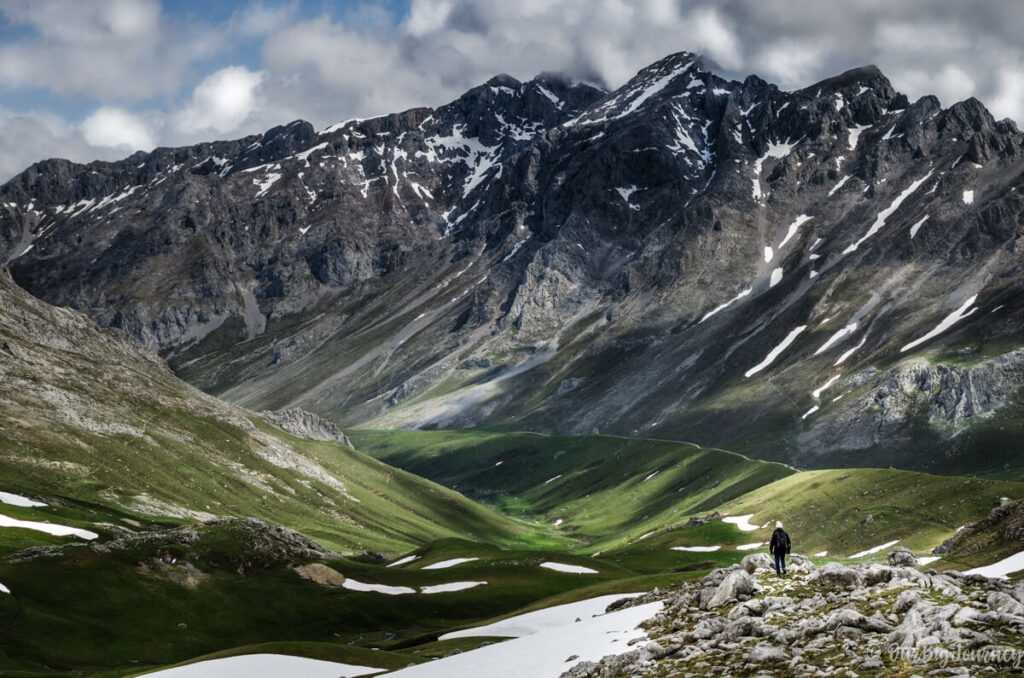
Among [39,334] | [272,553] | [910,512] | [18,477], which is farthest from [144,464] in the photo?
[910,512]

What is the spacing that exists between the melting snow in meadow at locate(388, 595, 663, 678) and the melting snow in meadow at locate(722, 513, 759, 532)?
318 feet

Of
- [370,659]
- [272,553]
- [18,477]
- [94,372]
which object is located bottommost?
[370,659]

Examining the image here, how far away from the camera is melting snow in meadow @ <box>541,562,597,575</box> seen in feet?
336

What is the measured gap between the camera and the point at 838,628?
89.4ft

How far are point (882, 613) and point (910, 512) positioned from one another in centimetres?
9309

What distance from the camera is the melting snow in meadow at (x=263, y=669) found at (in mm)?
49688

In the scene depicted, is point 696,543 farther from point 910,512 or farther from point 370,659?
point 370,659

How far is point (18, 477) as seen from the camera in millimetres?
134250

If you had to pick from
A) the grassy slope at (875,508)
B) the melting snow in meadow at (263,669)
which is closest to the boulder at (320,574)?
the melting snow in meadow at (263,669)

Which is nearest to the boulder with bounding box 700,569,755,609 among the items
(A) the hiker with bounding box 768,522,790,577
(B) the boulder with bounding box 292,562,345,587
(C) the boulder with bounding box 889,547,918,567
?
(A) the hiker with bounding box 768,522,790,577

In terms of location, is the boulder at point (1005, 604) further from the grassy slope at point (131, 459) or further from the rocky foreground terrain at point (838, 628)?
the grassy slope at point (131, 459)

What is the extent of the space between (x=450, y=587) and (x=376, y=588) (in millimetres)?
7100

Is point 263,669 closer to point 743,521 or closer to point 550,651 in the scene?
point 550,651

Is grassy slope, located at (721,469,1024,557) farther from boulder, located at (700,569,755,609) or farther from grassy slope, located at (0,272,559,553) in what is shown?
boulder, located at (700,569,755,609)
